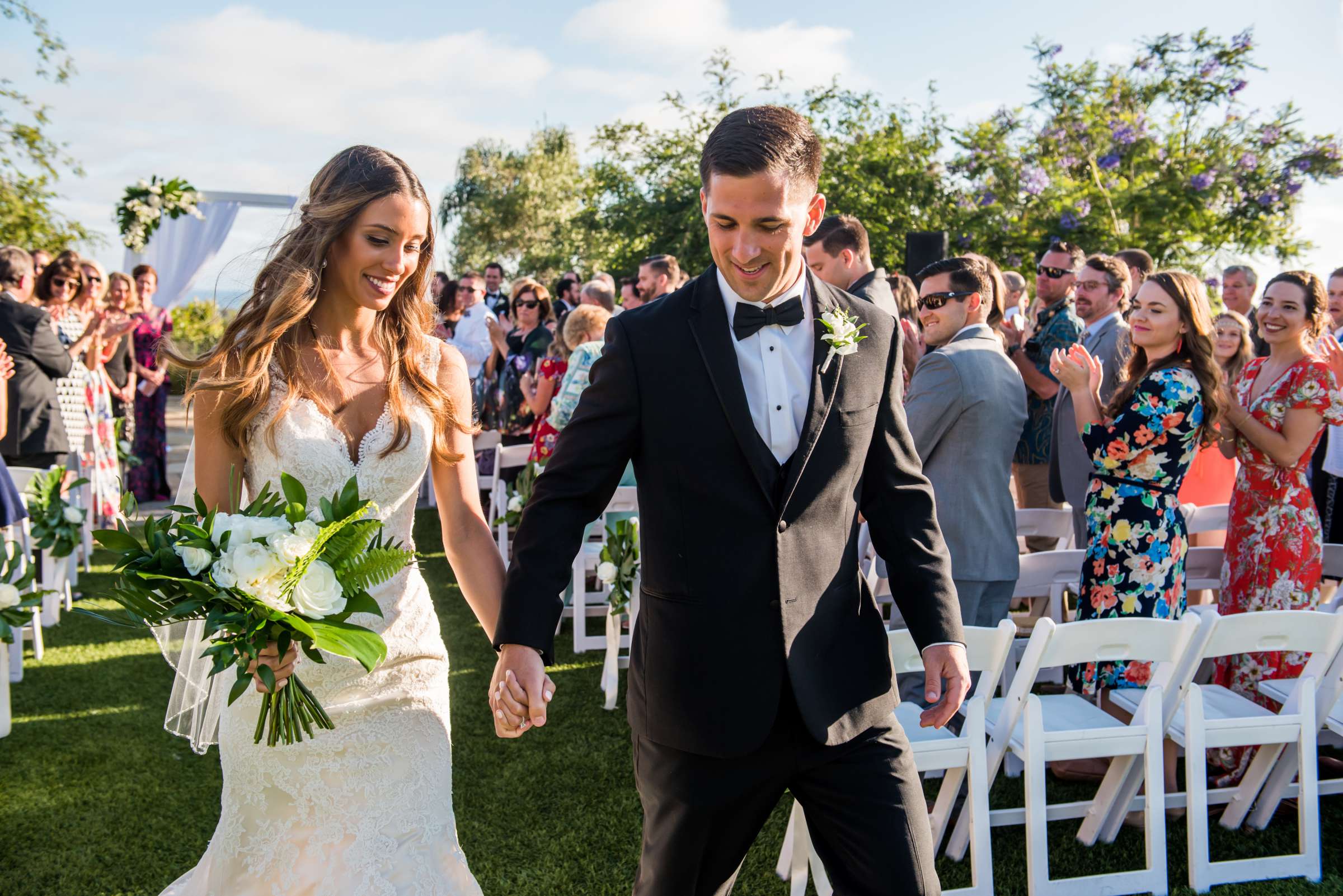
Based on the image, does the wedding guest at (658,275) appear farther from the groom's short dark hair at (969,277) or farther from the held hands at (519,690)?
the held hands at (519,690)

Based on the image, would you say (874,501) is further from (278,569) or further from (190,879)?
(190,879)

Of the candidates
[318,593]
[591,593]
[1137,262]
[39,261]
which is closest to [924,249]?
[1137,262]

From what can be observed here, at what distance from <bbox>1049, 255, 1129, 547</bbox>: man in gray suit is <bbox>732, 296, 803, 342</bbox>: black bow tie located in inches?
158

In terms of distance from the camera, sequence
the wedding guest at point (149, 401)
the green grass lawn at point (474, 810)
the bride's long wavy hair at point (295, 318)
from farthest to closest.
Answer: the wedding guest at point (149, 401)
the green grass lawn at point (474, 810)
the bride's long wavy hair at point (295, 318)

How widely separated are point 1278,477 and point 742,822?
141 inches

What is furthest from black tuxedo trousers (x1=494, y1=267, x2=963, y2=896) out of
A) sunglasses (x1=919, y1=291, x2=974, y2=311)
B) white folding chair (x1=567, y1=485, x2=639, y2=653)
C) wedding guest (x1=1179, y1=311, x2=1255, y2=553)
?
wedding guest (x1=1179, y1=311, x2=1255, y2=553)

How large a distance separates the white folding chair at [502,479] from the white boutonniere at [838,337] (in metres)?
4.89

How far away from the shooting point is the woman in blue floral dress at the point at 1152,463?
13.6 feet

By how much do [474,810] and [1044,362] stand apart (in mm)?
4595

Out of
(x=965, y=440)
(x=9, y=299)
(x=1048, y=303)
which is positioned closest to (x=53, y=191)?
(x=9, y=299)

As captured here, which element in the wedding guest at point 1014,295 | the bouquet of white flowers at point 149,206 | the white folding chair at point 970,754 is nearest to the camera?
the white folding chair at point 970,754

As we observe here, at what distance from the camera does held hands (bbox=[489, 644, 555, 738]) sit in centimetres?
202

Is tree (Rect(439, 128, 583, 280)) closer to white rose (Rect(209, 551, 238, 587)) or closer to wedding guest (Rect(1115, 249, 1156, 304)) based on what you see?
wedding guest (Rect(1115, 249, 1156, 304))

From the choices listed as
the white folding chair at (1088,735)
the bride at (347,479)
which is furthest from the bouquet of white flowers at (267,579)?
the white folding chair at (1088,735)
